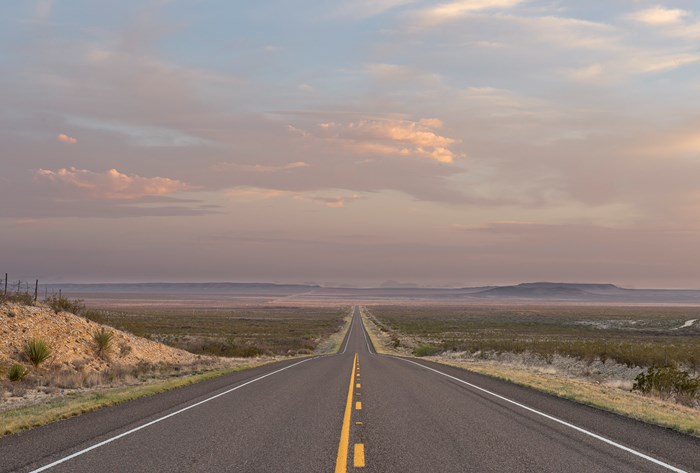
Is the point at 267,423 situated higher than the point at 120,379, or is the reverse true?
the point at 267,423

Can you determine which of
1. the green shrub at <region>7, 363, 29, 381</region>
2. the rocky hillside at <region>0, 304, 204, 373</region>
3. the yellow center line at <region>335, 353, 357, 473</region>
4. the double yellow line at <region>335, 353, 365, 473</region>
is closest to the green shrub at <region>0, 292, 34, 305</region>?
the rocky hillside at <region>0, 304, 204, 373</region>

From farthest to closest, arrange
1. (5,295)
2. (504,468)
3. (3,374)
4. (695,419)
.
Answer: (5,295), (3,374), (695,419), (504,468)

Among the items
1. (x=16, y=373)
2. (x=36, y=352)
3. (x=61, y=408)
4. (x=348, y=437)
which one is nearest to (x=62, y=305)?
(x=36, y=352)

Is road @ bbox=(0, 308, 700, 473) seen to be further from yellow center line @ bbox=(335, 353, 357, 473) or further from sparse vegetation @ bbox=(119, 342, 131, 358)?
sparse vegetation @ bbox=(119, 342, 131, 358)

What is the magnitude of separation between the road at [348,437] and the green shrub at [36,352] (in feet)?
33.7

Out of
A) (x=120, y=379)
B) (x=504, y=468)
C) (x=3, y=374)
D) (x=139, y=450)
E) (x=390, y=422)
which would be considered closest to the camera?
(x=504, y=468)

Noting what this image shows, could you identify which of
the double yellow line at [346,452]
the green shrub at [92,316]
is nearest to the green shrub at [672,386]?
the double yellow line at [346,452]

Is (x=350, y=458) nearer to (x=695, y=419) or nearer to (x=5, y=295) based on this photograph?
(x=695, y=419)

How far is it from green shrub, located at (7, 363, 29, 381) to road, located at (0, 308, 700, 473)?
819 centimetres

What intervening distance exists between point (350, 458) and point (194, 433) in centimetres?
361

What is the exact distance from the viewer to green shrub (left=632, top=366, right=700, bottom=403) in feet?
68.9

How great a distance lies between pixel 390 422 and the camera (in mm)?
12188

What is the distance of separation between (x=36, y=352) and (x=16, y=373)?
2.57m

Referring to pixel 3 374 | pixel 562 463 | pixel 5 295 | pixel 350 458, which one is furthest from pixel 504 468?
pixel 5 295
